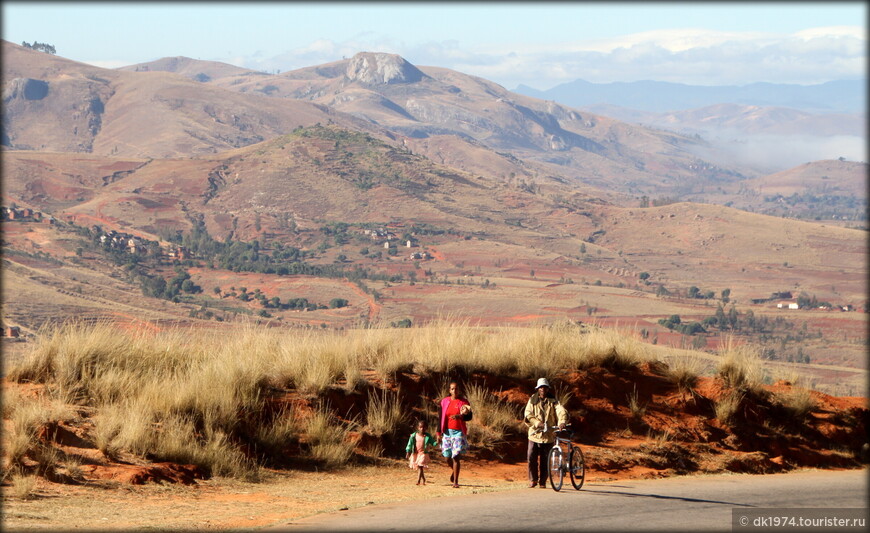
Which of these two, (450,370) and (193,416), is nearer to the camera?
(193,416)

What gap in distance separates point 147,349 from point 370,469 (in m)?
4.58

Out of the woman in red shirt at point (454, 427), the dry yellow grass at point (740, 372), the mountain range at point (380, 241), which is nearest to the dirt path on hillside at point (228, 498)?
the woman in red shirt at point (454, 427)

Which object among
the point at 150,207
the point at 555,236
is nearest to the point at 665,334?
the point at 555,236

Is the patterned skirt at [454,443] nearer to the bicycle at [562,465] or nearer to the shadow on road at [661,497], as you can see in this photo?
the bicycle at [562,465]

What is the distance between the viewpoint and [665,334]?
249 ft

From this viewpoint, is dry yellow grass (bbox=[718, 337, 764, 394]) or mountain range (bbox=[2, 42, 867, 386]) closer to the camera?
dry yellow grass (bbox=[718, 337, 764, 394])

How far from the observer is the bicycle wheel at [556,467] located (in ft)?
41.1

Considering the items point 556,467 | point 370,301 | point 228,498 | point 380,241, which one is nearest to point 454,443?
point 556,467

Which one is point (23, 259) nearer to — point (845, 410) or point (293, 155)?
point (293, 155)

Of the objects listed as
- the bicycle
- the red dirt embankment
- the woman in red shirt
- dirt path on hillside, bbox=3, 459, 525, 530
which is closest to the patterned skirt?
the woman in red shirt

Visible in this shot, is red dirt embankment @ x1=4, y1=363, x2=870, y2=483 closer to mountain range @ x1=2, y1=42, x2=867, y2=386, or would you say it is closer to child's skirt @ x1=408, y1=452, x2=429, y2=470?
child's skirt @ x1=408, y1=452, x2=429, y2=470

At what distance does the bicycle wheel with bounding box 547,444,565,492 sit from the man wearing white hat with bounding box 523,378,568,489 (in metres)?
0.32

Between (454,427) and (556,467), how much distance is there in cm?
151

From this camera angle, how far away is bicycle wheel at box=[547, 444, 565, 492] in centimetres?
1252
